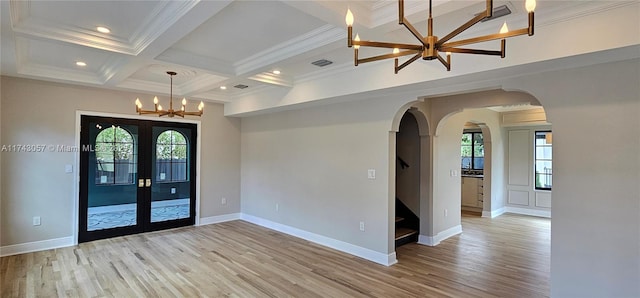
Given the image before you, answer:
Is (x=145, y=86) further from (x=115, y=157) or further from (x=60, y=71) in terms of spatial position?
(x=115, y=157)

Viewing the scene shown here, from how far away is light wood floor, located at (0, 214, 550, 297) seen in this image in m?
3.54

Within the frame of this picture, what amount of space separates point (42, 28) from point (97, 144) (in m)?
2.87

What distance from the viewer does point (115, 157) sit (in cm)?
559

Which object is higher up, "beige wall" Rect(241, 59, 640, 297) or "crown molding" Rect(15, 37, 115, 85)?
"crown molding" Rect(15, 37, 115, 85)

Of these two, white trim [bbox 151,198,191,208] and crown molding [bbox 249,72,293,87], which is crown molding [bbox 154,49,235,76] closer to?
crown molding [bbox 249,72,293,87]

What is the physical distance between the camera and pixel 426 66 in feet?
11.5

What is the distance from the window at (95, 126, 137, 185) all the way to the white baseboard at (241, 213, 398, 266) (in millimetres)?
2559

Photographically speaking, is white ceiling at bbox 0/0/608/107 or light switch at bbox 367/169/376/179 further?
light switch at bbox 367/169/376/179

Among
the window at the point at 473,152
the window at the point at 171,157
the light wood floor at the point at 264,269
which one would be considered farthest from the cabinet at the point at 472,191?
the window at the point at 171,157

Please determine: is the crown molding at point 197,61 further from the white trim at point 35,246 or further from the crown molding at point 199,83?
the white trim at point 35,246

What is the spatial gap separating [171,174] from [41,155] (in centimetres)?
198

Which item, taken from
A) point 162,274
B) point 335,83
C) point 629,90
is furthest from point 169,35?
point 629,90

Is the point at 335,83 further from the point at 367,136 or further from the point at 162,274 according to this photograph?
the point at 162,274

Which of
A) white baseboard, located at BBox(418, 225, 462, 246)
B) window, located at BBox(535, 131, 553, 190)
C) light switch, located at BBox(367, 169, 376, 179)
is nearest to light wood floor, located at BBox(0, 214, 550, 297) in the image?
white baseboard, located at BBox(418, 225, 462, 246)
